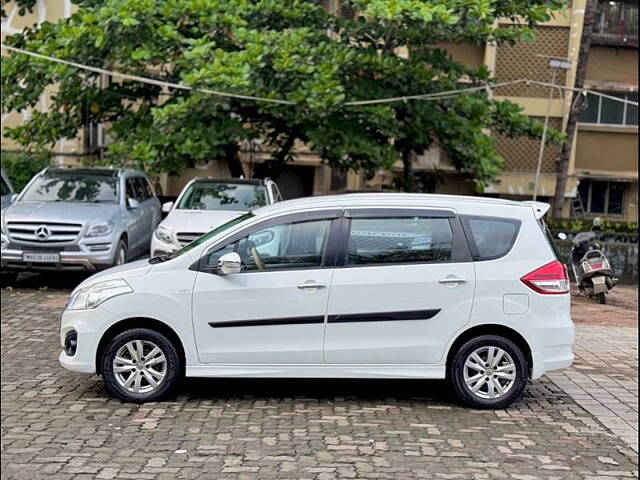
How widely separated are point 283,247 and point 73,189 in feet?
26.0

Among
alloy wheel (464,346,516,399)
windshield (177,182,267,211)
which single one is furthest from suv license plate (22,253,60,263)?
alloy wheel (464,346,516,399)

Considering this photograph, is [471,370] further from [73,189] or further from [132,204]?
[73,189]

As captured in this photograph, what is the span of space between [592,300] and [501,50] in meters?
13.3

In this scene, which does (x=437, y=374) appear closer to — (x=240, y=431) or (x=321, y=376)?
(x=321, y=376)

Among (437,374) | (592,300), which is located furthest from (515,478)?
(592,300)

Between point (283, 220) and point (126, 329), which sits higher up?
point (283, 220)

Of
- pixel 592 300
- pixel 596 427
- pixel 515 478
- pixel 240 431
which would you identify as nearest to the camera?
pixel 515 478

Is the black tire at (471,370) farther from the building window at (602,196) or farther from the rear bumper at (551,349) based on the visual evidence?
the building window at (602,196)

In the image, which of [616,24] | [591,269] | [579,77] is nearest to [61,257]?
[591,269]

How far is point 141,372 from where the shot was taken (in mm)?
7352

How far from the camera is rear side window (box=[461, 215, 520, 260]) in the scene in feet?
24.5

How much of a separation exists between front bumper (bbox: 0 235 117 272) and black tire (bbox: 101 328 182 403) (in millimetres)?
5840

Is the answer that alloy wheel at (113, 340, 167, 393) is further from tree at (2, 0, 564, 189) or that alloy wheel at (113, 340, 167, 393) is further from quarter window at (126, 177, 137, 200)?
quarter window at (126, 177, 137, 200)

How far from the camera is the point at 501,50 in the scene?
85.7 ft
